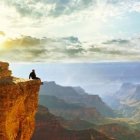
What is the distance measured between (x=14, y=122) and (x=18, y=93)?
6.54 feet

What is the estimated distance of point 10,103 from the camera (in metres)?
22.7

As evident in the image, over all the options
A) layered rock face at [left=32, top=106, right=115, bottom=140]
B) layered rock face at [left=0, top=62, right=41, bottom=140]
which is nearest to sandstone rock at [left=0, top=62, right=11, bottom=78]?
layered rock face at [left=0, top=62, right=41, bottom=140]

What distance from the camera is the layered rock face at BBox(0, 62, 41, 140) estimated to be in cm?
2244

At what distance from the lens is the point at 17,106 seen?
2405cm

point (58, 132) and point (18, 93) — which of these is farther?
point (58, 132)

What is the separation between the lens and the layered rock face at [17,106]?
22438 millimetres

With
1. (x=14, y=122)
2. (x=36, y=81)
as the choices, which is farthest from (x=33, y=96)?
(x=14, y=122)

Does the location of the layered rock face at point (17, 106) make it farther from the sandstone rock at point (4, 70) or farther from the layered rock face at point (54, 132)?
the layered rock face at point (54, 132)

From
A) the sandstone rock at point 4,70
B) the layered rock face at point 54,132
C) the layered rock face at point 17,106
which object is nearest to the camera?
the layered rock face at point 17,106

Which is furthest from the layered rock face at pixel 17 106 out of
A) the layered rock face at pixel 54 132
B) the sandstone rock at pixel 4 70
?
the layered rock face at pixel 54 132

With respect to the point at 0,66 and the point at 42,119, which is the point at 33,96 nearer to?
the point at 0,66

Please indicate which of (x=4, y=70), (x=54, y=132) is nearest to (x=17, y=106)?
(x=4, y=70)

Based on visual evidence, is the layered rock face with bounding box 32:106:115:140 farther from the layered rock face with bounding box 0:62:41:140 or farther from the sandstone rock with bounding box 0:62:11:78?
the layered rock face with bounding box 0:62:41:140

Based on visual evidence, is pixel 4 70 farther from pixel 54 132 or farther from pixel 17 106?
pixel 54 132
